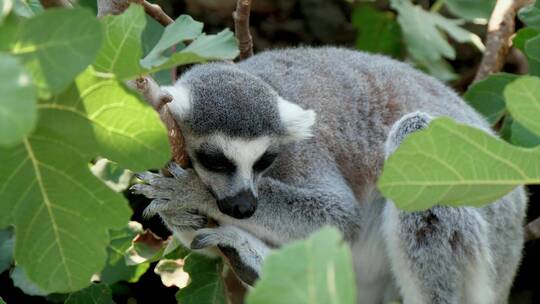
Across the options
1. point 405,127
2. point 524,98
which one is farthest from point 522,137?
point 524,98

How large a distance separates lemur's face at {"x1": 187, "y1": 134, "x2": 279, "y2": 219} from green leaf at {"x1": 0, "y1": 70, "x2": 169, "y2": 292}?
152 cm

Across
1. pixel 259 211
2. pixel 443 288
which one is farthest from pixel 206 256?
pixel 443 288

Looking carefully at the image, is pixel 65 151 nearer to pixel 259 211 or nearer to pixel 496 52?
pixel 259 211

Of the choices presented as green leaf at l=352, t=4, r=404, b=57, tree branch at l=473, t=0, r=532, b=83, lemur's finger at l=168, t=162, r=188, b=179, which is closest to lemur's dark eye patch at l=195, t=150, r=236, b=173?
lemur's finger at l=168, t=162, r=188, b=179

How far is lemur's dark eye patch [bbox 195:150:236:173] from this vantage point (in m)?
4.03

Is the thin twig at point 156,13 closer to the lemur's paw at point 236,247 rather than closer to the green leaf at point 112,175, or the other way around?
the green leaf at point 112,175

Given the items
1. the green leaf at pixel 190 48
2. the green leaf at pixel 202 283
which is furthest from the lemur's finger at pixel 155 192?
the green leaf at pixel 190 48

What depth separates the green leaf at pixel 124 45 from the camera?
235 cm

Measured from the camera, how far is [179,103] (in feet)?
13.6

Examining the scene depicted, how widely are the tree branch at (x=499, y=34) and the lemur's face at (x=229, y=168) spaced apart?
2.71 meters

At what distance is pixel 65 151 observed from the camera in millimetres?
2295

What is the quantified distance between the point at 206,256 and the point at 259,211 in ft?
1.40

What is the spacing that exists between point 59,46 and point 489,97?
412cm

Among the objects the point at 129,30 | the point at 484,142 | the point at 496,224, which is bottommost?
the point at 496,224
